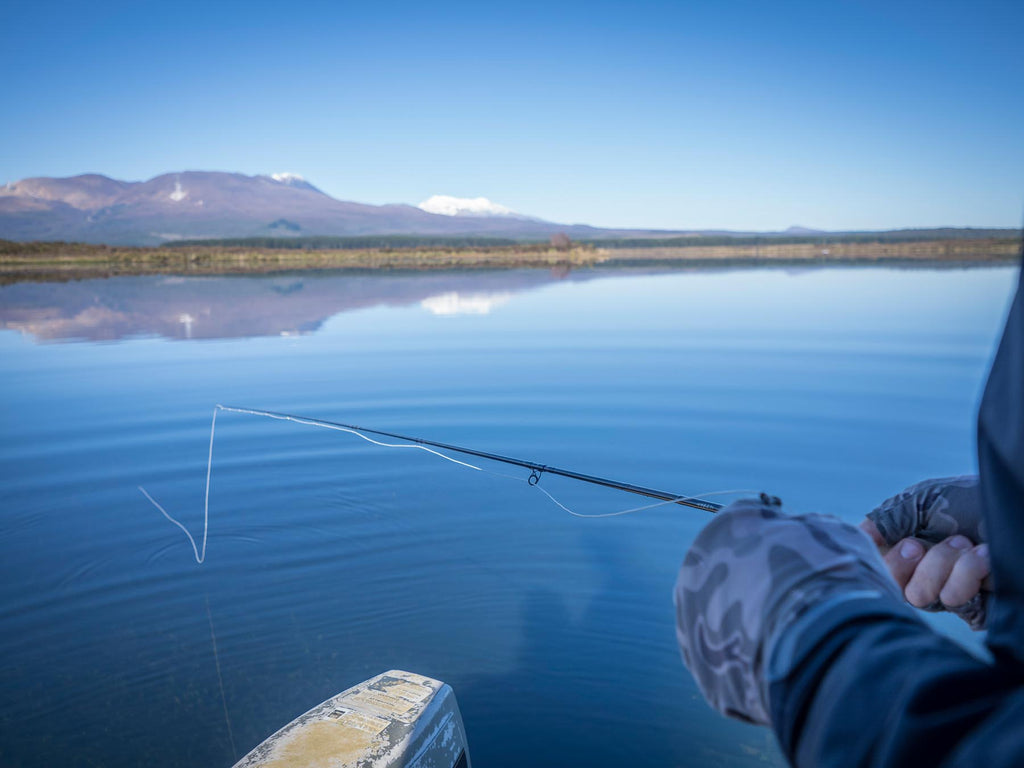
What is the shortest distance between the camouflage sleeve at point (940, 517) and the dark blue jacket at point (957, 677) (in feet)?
2.55

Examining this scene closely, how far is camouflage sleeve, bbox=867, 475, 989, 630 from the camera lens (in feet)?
4.57

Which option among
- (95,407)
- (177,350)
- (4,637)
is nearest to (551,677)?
(4,637)

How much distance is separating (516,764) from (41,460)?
722 centimetres

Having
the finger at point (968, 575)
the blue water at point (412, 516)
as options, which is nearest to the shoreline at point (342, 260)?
the blue water at point (412, 516)

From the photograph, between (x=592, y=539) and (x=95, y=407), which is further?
(x=95, y=407)

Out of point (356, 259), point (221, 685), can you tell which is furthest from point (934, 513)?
point (356, 259)

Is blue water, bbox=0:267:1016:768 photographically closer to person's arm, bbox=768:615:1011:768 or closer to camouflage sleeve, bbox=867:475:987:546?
camouflage sleeve, bbox=867:475:987:546

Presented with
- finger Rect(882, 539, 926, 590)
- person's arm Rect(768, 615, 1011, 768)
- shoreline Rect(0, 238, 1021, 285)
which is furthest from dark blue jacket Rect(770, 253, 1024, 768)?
shoreline Rect(0, 238, 1021, 285)

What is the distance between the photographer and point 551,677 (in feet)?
13.1

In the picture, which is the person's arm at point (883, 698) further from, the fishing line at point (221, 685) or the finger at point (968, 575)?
the fishing line at point (221, 685)

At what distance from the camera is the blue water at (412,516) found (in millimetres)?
3783

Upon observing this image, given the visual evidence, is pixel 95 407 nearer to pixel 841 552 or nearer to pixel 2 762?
pixel 2 762

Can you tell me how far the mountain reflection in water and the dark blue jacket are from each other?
18602 millimetres

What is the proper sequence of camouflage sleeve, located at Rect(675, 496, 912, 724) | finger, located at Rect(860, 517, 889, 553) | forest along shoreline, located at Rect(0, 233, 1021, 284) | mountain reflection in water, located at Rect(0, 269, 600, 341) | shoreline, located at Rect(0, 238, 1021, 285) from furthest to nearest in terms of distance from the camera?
shoreline, located at Rect(0, 238, 1021, 285) → forest along shoreline, located at Rect(0, 233, 1021, 284) → mountain reflection in water, located at Rect(0, 269, 600, 341) → finger, located at Rect(860, 517, 889, 553) → camouflage sleeve, located at Rect(675, 496, 912, 724)
